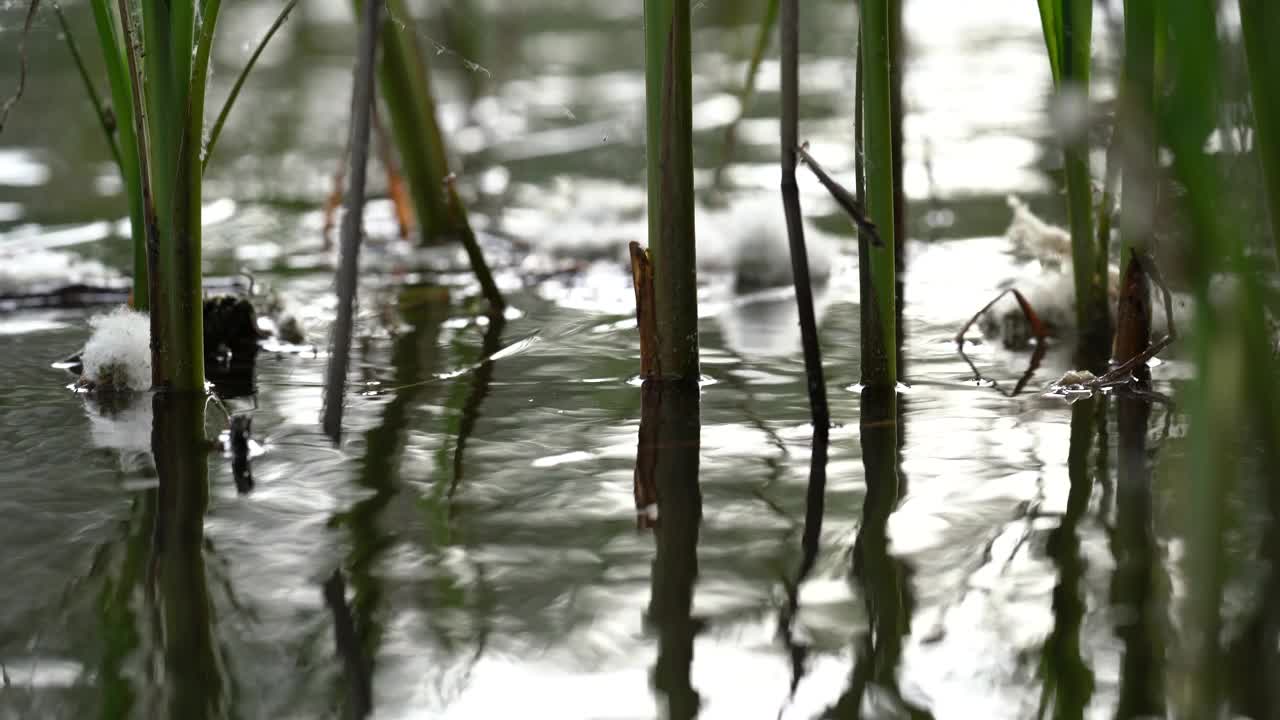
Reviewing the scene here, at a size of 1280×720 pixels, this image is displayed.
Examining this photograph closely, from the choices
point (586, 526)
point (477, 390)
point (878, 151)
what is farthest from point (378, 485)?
point (878, 151)

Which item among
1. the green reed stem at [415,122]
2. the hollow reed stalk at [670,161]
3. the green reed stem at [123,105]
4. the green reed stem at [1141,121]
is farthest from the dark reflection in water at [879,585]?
the green reed stem at [415,122]

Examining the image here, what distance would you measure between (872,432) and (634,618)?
1.54 ft

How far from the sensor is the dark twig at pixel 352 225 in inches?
40.9

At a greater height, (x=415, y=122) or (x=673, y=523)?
(x=415, y=122)

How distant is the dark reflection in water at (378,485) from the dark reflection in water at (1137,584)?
47 centimetres

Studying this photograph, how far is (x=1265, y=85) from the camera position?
2.86 feet

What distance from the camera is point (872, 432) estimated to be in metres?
1.35

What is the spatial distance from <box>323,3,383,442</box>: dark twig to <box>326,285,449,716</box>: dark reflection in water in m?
0.09

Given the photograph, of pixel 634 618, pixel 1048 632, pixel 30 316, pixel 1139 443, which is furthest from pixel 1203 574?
pixel 30 316

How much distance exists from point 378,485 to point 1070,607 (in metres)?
0.61

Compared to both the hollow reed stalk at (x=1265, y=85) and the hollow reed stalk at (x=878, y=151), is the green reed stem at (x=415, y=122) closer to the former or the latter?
the hollow reed stalk at (x=878, y=151)

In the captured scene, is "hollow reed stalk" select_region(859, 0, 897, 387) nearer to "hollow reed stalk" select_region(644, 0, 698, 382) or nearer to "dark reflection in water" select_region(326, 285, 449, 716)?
"hollow reed stalk" select_region(644, 0, 698, 382)

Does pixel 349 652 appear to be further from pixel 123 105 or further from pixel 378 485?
pixel 123 105

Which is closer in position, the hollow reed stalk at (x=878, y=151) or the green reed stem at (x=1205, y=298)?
the green reed stem at (x=1205, y=298)
